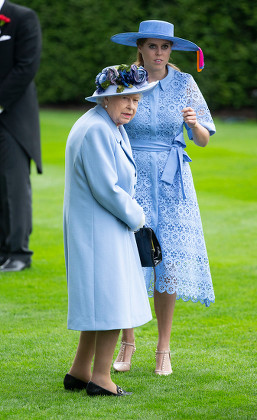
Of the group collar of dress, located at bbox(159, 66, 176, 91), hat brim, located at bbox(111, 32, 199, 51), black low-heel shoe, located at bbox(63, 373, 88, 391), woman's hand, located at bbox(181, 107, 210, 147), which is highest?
hat brim, located at bbox(111, 32, 199, 51)

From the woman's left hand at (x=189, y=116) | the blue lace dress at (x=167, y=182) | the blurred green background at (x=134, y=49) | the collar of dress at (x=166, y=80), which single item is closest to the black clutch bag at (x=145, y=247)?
the blue lace dress at (x=167, y=182)

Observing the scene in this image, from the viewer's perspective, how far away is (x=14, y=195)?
7.47m

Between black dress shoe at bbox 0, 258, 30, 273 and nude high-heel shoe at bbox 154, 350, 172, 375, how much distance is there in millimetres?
3003

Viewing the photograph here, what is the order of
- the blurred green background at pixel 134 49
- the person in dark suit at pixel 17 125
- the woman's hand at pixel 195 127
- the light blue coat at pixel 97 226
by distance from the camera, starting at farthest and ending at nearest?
1. the blurred green background at pixel 134 49
2. the person in dark suit at pixel 17 125
3. the woman's hand at pixel 195 127
4. the light blue coat at pixel 97 226

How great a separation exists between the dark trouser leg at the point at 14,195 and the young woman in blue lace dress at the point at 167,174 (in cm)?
283

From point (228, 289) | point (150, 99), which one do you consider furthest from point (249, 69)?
point (150, 99)

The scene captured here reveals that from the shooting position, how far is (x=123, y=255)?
160 inches

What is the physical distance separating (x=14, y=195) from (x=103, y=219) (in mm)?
3545

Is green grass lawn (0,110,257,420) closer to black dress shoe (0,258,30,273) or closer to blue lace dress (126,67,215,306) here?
black dress shoe (0,258,30,273)

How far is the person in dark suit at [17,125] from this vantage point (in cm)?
734

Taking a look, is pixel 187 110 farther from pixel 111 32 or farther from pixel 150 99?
pixel 111 32

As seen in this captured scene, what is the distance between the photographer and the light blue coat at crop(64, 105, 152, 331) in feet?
13.0

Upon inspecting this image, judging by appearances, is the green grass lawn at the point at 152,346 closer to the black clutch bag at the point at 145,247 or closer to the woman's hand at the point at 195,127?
the black clutch bag at the point at 145,247

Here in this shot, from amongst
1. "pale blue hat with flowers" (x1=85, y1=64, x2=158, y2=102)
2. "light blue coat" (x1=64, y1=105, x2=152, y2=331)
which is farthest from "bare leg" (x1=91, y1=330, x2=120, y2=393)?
"pale blue hat with flowers" (x1=85, y1=64, x2=158, y2=102)
